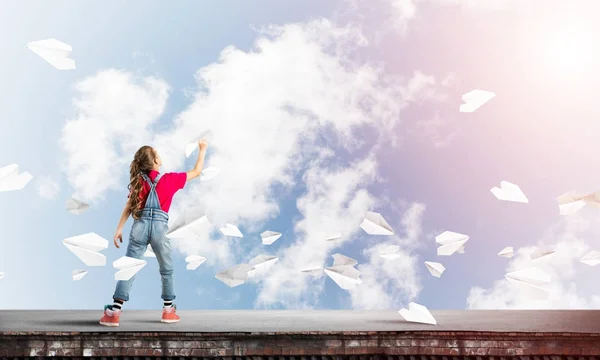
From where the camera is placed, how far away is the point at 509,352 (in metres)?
5.77

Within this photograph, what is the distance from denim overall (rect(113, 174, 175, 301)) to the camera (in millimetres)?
6379

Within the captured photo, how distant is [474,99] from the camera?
673 cm

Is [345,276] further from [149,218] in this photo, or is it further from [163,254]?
[149,218]

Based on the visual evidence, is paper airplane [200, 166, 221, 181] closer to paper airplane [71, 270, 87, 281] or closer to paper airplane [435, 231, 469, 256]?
paper airplane [71, 270, 87, 281]

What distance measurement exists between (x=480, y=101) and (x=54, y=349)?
4.29 meters

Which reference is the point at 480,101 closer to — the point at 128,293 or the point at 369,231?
the point at 369,231

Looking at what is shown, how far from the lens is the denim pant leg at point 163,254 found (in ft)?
21.0

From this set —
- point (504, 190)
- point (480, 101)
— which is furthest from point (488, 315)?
point (480, 101)

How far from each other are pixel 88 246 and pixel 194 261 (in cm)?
103

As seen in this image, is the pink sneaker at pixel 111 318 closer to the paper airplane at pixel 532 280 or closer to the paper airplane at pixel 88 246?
the paper airplane at pixel 88 246

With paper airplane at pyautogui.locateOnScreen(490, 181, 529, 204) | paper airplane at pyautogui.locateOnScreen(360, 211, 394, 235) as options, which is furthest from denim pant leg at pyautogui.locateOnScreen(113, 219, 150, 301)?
paper airplane at pyautogui.locateOnScreen(490, 181, 529, 204)

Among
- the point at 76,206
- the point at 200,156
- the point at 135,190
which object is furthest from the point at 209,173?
the point at 76,206

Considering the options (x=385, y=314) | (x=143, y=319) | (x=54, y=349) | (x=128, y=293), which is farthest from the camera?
(x=385, y=314)

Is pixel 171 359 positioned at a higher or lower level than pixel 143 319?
lower
